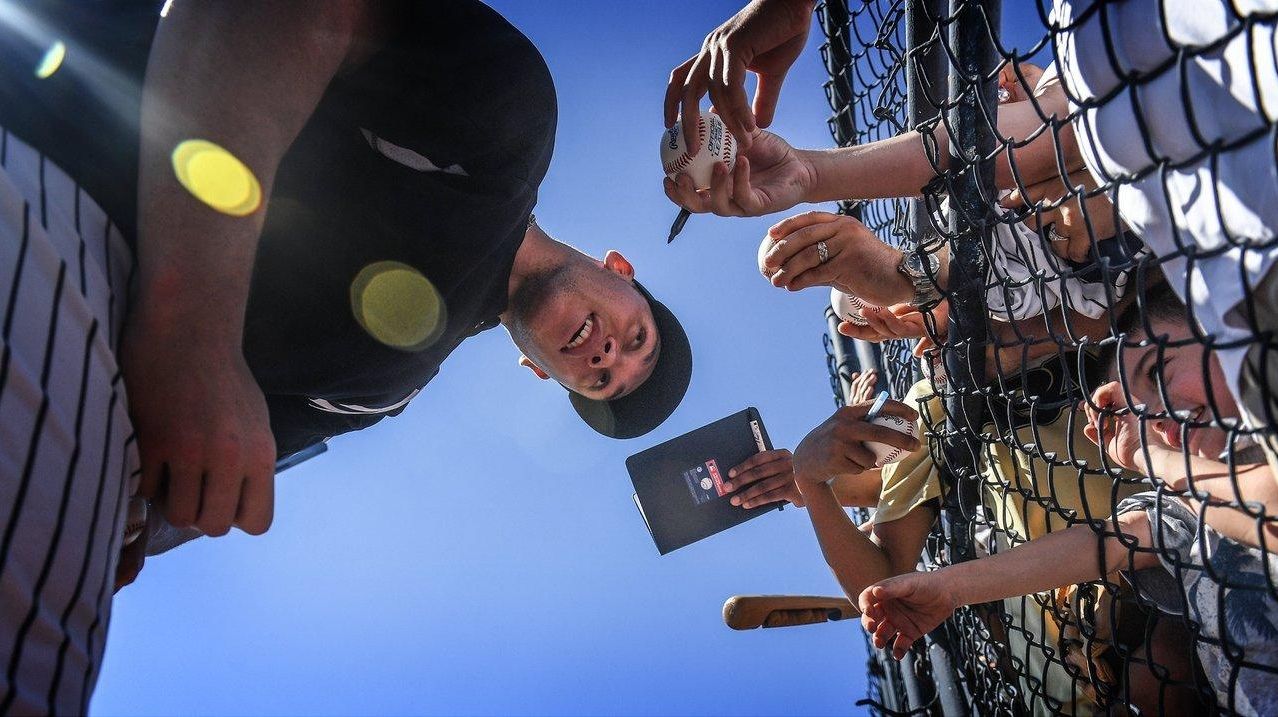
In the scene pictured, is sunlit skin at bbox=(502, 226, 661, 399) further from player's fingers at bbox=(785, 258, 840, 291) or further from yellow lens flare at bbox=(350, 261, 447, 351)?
player's fingers at bbox=(785, 258, 840, 291)

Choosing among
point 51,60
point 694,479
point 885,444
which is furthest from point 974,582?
point 51,60

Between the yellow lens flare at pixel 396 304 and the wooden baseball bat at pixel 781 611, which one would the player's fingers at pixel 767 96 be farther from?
the wooden baseball bat at pixel 781 611

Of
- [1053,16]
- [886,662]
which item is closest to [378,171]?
[1053,16]

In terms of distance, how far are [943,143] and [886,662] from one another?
8.17 ft

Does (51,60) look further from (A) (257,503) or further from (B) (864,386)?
(B) (864,386)

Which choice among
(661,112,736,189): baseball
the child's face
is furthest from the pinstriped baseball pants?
the child's face

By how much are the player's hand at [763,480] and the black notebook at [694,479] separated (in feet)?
0.13

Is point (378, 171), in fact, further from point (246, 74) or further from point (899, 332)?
point (899, 332)

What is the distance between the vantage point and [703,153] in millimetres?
2143

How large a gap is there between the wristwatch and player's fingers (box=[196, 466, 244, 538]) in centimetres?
172

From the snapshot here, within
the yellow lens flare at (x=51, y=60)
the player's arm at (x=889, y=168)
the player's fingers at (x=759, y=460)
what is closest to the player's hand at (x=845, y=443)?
the player's arm at (x=889, y=168)

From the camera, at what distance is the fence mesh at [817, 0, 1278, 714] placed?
3.01ft

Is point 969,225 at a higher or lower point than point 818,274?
lower

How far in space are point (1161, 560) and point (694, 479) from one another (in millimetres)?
2145
